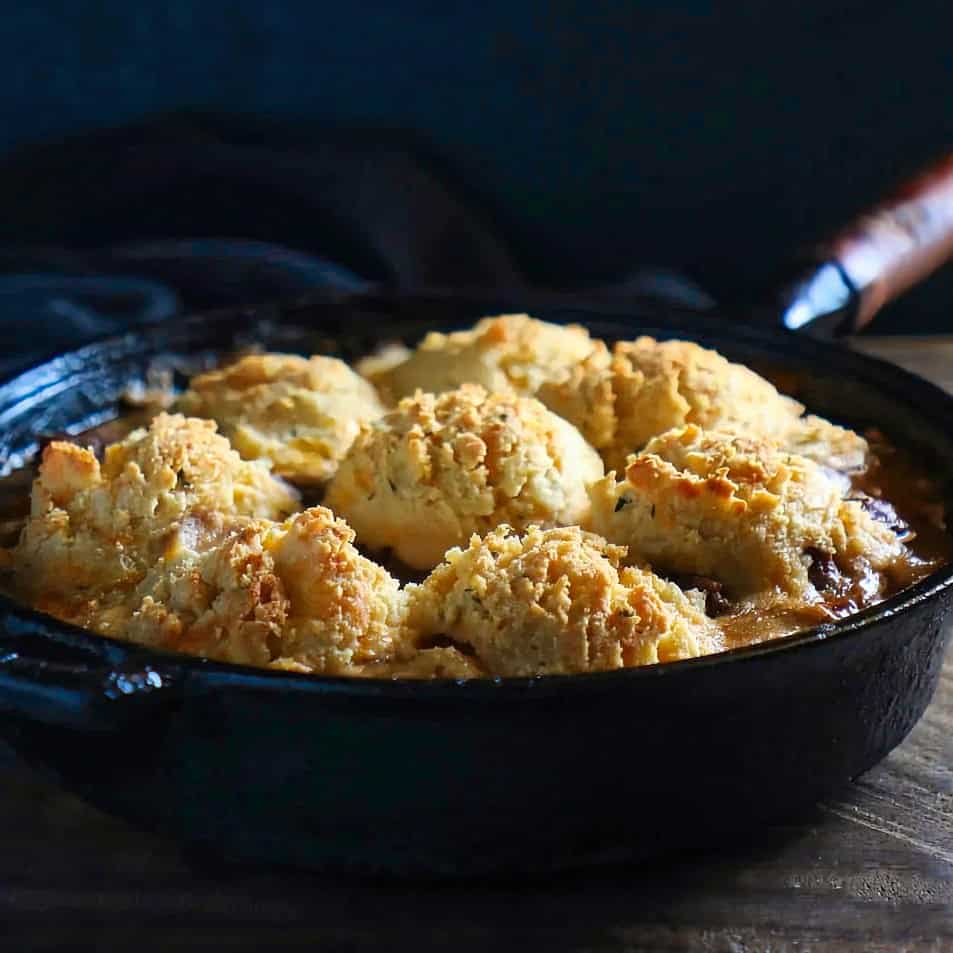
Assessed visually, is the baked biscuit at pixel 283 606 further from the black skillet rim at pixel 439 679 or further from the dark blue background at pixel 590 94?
the dark blue background at pixel 590 94

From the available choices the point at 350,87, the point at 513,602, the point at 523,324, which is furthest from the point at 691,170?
the point at 513,602

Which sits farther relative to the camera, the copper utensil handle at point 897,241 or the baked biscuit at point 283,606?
the copper utensil handle at point 897,241

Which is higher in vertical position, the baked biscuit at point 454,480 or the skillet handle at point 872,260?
the skillet handle at point 872,260

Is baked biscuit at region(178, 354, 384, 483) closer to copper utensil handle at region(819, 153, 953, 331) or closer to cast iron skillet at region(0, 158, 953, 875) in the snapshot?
cast iron skillet at region(0, 158, 953, 875)

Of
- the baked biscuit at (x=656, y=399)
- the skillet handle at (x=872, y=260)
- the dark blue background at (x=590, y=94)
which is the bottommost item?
the baked biscuit at (x=656, y=399)

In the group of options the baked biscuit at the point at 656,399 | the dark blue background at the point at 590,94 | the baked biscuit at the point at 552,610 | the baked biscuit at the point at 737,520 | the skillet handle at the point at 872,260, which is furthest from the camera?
the dark blue background at the point at 590,94

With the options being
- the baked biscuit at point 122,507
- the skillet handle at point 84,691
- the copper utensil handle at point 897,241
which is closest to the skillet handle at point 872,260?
the copper utensil handle at point 897,241

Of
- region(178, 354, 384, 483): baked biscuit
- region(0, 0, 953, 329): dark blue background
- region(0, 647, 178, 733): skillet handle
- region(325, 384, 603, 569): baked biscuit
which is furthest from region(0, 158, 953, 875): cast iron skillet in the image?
region(0, 0, 953, 329): dark blue background
